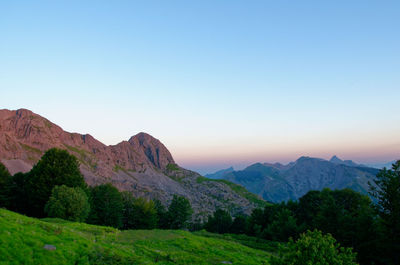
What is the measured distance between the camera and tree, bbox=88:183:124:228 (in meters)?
78.8

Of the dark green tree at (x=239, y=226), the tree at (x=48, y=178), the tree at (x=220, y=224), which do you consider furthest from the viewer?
the tree at (x=220, y=224)

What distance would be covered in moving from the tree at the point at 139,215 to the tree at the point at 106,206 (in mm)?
7775

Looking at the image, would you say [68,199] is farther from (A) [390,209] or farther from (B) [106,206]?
(A) [390,209]

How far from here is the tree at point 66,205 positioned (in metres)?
48.0

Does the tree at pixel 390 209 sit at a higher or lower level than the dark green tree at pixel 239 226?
higher

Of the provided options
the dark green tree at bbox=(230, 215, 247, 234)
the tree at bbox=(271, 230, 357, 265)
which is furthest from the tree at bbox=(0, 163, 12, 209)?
the dark green tree at bbox=(230, 215, 247, 234)

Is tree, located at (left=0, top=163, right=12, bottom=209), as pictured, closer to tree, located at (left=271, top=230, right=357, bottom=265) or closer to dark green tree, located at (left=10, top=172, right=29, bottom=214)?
dark green tree, located at (left=10, top=172, right=29, bottom=214)

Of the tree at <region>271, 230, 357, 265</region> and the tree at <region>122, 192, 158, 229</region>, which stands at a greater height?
the tree at <region>271, 230, 357, 265</region>

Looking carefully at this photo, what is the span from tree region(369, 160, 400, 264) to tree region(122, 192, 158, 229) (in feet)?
243

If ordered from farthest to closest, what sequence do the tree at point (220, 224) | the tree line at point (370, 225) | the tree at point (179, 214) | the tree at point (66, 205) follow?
the tree at point (220, 224)
the tree at point (179, 214)
the tree at point (66, 205)
the tree line at point (370, 225)

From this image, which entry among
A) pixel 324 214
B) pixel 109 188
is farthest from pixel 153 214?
pixel 324 214

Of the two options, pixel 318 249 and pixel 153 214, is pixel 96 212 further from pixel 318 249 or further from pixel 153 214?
pixel 318 249

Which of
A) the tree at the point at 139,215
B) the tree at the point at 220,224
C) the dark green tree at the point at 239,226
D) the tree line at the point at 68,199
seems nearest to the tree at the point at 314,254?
the tree line at the point at 68,199

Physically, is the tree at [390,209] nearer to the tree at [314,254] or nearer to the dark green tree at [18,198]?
the tree at [314,254]
